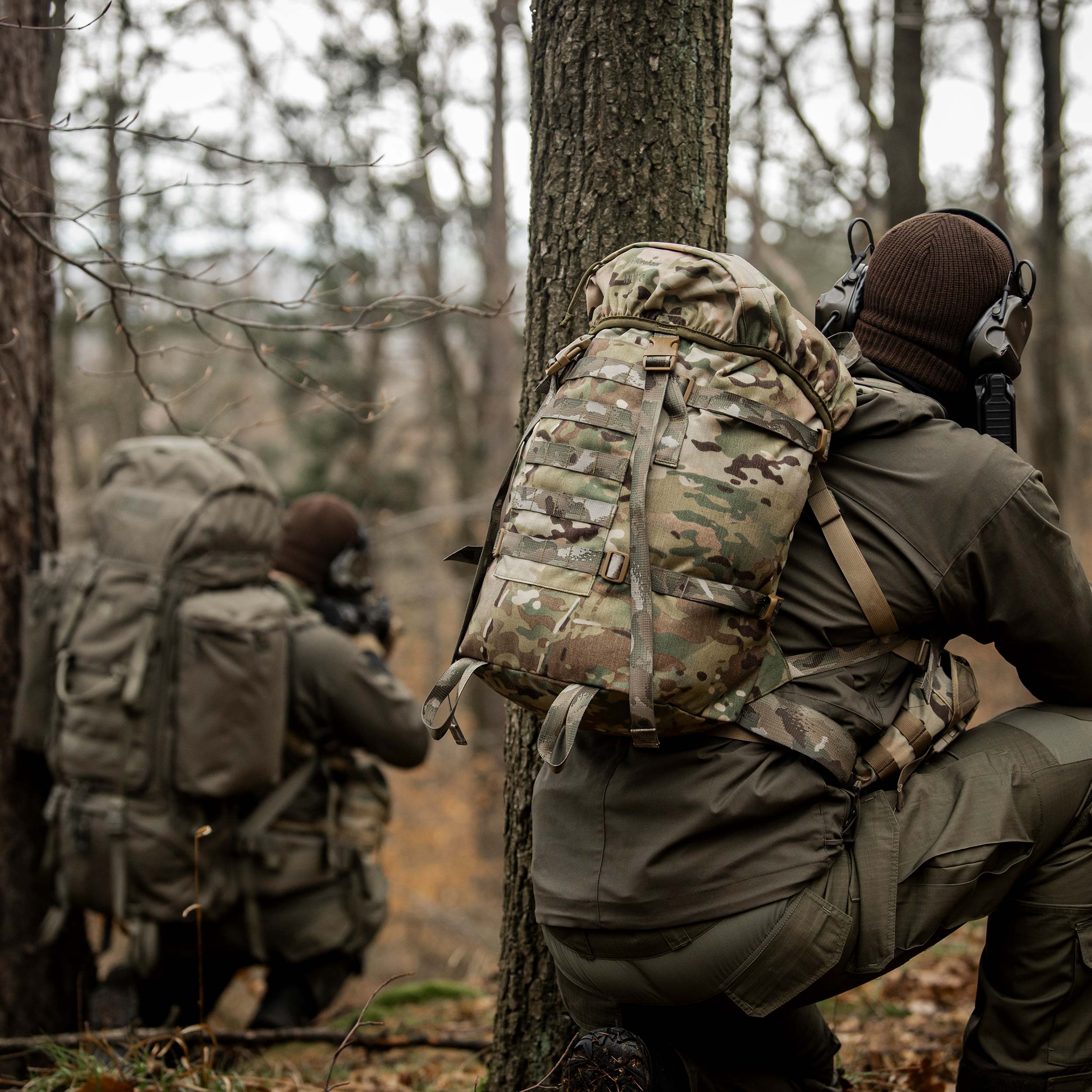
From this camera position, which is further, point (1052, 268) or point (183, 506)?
point (1052, 268)

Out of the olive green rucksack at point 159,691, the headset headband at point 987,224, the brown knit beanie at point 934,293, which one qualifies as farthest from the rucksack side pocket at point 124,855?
the headset headband at point 987,224

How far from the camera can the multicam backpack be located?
1.84 m

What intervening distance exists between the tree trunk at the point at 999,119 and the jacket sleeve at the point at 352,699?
8001 mm

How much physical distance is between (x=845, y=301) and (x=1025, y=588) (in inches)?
30.9

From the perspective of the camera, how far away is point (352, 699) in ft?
14.2

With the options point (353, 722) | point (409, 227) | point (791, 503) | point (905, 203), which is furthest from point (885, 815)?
point (409, 227)

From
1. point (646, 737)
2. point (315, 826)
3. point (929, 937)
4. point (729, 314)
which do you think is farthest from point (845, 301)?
point (315, 826)

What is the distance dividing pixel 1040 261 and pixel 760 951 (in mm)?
10536

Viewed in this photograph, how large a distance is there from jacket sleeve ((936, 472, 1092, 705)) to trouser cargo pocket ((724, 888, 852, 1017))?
0.62 m

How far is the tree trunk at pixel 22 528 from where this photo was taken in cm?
410

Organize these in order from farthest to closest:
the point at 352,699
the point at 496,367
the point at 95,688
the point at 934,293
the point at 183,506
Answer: the point at 496,367
the point at 352,699
the point at 183,506
the point at 95,688
the point at 934,293

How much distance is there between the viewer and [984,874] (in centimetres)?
207

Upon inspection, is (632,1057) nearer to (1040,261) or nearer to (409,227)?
(1040,261)

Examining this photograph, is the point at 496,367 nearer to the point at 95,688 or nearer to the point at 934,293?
the point at 95,688
